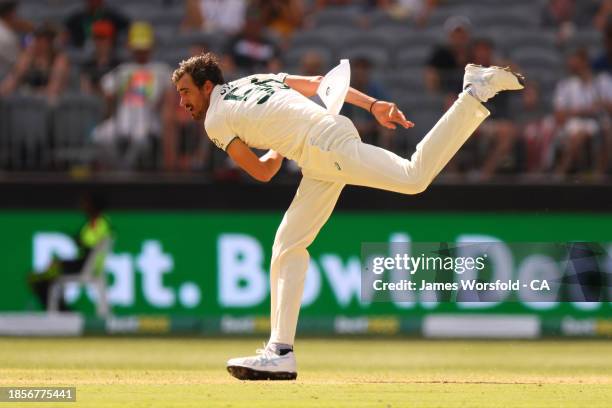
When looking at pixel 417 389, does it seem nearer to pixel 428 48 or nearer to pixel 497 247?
pixel 497 247

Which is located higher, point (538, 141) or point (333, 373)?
point (538, 141)

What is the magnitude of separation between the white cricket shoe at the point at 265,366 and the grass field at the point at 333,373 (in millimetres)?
96

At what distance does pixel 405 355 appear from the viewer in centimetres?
1218

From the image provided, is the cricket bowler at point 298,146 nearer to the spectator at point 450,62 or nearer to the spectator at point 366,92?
the spectator at point 366,92

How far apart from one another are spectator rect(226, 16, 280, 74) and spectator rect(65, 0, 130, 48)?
1556 millimetres

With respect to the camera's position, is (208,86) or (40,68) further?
(40,68)

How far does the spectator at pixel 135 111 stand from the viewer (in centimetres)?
1469

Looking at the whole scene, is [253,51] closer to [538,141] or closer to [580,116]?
[538,141]

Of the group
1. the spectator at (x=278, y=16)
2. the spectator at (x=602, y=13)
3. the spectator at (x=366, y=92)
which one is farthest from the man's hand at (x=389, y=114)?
the spectator at (x=602, y=13)

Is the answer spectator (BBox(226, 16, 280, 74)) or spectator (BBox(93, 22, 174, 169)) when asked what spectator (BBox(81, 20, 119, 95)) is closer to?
spectator (BBox(93, 22, 174, 169))

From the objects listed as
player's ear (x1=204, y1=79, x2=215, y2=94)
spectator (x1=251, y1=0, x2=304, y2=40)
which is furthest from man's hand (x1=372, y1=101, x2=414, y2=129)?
spectator (x1=251, y1=0, x2=304, y2=40)

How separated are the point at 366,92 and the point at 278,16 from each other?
2027mm

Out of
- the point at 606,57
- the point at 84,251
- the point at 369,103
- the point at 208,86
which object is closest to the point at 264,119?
the point at 208,86

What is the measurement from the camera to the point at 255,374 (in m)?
8.20
